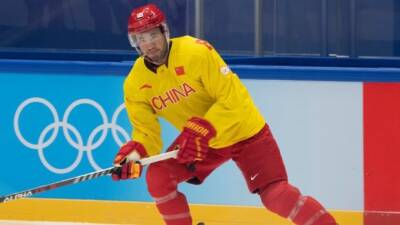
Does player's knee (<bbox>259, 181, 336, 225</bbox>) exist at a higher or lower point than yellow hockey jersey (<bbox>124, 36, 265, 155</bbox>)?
lower

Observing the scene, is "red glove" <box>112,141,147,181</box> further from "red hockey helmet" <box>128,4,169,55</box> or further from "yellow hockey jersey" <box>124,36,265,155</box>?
"red hockey helmet" <box>128,4,169,55</box>

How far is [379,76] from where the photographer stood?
427cm

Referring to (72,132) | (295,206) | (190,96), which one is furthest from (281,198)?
(72,132)

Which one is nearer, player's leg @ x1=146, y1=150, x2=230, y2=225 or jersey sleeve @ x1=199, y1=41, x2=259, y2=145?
jersey sleeve @ x1=199, y1=41, x2=259, y2=145

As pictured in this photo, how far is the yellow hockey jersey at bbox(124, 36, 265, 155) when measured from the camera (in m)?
3.40

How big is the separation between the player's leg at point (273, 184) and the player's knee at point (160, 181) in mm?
283

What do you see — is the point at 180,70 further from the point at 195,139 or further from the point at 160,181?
the point at 160,181

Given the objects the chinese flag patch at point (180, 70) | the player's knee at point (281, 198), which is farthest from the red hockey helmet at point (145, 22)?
the player's knee at point (281, 198)

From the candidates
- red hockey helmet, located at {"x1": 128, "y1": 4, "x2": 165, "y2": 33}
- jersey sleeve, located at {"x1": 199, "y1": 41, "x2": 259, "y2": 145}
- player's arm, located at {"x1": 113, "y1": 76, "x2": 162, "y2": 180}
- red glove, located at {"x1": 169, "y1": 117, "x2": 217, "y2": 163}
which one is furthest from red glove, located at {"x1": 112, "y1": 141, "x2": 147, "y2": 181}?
red hockey helmet, located at {"x1": 128, "y1": 4, "x2": 165, "y2": 33}

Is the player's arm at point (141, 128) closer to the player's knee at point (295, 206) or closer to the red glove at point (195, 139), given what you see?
the red glove at point (195, 139)

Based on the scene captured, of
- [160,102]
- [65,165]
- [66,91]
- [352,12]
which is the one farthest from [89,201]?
[352,12]

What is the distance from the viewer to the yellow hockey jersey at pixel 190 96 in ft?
11.2

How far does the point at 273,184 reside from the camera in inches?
137

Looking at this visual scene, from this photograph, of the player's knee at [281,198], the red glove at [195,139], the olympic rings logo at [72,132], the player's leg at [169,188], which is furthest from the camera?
the olympic rings logo at [72,132]
